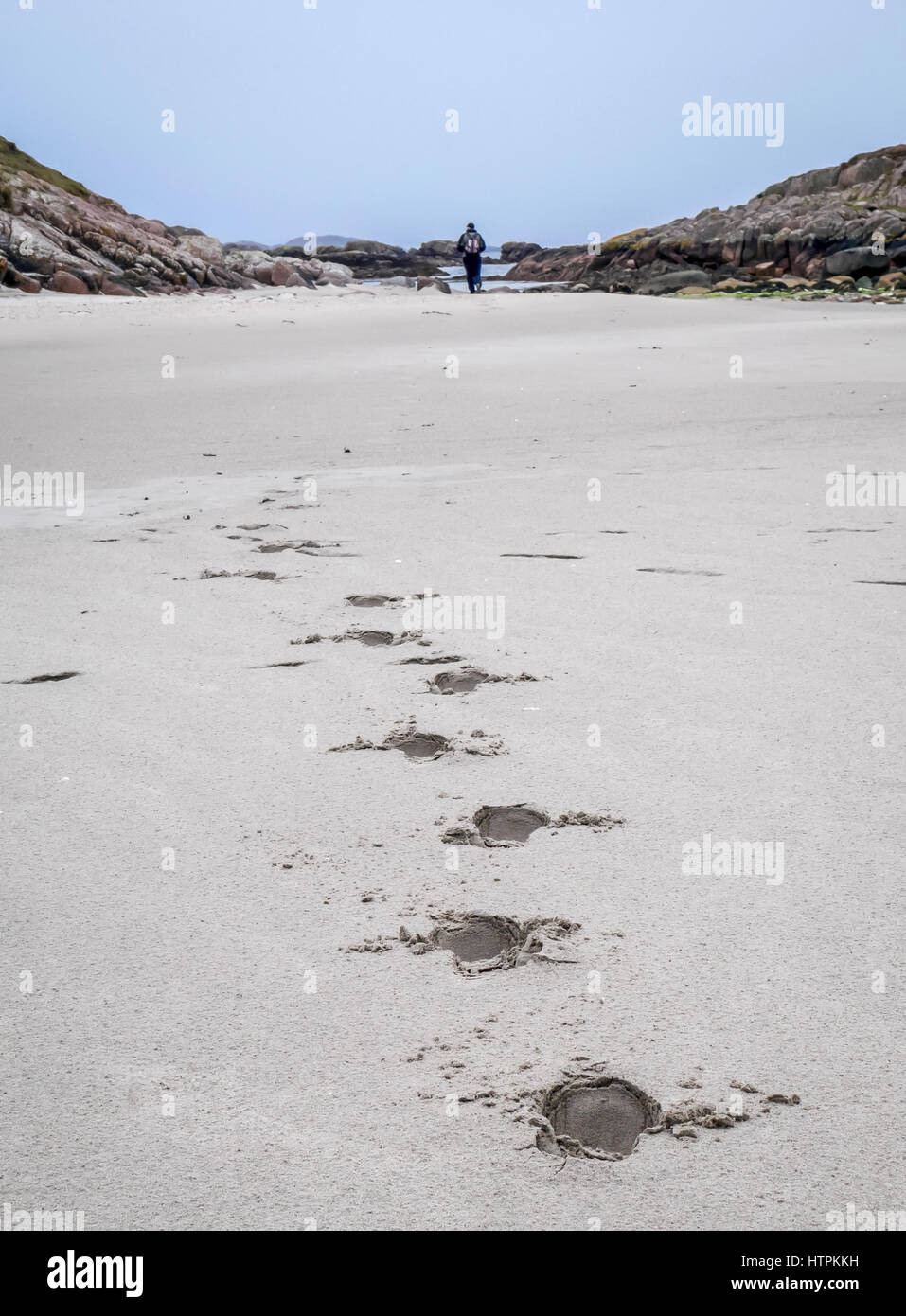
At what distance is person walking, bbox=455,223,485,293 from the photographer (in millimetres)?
16969

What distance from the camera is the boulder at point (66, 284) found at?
15.0 metres

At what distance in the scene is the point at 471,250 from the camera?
673 inches

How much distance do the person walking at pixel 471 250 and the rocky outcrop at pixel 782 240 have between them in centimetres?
617

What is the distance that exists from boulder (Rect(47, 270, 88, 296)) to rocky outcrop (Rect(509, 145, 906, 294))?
37.9 ft

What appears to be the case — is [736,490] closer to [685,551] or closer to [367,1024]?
[685,551]

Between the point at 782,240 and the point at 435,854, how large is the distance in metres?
29.5

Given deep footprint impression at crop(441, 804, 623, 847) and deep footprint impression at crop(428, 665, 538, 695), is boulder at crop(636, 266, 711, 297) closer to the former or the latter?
deep footprint impression at crop(428, 665, 538, 695)

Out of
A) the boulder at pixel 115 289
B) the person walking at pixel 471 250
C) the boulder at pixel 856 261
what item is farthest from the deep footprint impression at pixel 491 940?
the boulder at pixel 856 261

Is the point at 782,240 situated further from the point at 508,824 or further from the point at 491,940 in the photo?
the point at 491,940

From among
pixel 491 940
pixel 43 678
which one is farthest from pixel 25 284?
pixel 491 940

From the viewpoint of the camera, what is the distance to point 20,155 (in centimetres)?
2528

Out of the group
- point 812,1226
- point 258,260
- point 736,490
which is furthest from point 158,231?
point 812,1226

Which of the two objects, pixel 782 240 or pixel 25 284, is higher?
pixel 782 240

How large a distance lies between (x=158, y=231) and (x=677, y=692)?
85.0ft
